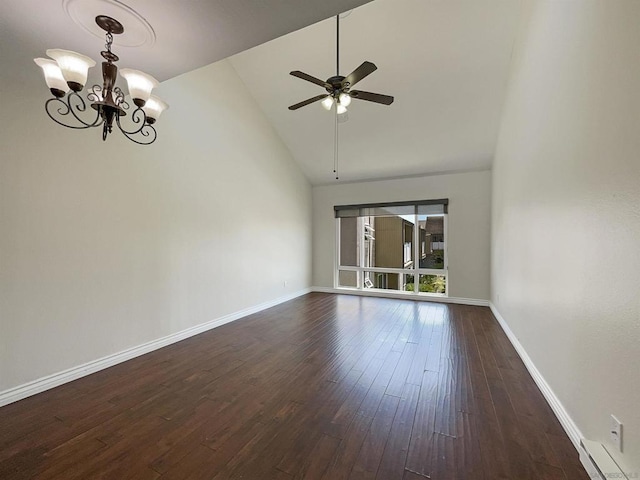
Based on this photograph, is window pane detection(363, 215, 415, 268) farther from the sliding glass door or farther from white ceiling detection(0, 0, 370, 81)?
white ceiling detection(0, 0, 370, 81)

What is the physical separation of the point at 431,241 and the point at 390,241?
898mm

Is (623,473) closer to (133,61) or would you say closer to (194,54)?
(194,54)

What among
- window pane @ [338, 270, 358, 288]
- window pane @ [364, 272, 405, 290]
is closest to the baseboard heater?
window pane @ [364, 272, 405, 290]

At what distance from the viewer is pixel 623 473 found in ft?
4.02

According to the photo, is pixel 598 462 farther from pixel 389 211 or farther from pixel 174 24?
pixel 389 211

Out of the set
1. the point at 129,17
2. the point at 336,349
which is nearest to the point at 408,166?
the point at 336,349

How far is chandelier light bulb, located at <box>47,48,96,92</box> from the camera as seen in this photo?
59.7 inches

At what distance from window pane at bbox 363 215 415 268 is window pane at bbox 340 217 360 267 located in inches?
10.2

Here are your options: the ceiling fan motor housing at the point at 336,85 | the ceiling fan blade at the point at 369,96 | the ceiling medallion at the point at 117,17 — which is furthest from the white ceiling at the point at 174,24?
the ceiling fan blade at the point at 369,96

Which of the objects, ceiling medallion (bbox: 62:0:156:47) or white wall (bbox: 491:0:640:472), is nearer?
white wall (bbox: 491:0:640:472)

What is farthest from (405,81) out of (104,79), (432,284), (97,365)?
(97,365)

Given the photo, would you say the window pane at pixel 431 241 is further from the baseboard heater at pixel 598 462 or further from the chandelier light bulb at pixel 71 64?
the chandelier light bulb at pixel 71 64

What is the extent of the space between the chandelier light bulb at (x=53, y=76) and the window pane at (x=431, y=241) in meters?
5.63

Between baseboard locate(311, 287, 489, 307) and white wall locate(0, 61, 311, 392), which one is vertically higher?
white wall locate(0, 61, 311, 392)
